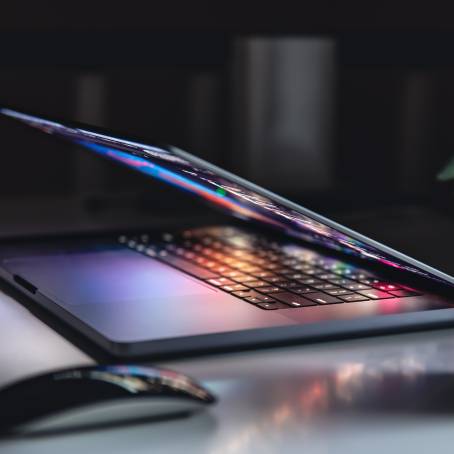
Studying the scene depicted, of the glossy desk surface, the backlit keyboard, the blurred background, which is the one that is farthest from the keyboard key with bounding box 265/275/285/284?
the blurred background

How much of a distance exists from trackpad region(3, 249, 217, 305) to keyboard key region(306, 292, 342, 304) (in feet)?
0.26

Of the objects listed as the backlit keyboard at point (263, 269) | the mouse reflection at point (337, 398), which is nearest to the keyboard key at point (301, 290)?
the backlit keyboard at point (263, 269)

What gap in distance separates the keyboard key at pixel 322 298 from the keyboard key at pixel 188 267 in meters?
0.11

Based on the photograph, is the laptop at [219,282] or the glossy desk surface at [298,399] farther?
the laptop at [219,282]

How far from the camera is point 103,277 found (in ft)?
2.78

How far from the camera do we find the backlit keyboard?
0.76 m

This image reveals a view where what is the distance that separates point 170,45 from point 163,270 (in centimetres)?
57

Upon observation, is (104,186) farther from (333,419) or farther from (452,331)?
(333,419)

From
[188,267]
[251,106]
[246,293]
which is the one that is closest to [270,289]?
[246,293]

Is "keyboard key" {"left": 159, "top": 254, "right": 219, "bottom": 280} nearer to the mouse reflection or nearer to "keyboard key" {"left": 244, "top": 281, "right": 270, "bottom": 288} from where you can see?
"keyboard key" {"left": 244, "top": 281, "right": 270, "bottom": 288}

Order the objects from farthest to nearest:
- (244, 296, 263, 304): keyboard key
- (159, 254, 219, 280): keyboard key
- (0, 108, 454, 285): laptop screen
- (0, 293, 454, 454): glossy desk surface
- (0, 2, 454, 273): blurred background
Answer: (0, 2, 454, 273): blurred background → (159, 254, 219, 280): keyboard key → (244, 296, 263, 304): keyboard key → (0, 108, 454, 285): laptop screen → (0, 293, 454, 454): glossy desk surface

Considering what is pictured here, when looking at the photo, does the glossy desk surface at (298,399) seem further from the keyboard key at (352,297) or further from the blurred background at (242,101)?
the blurred background at (242,101)

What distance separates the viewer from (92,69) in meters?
1.46

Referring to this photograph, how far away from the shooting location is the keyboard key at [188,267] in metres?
0.85
